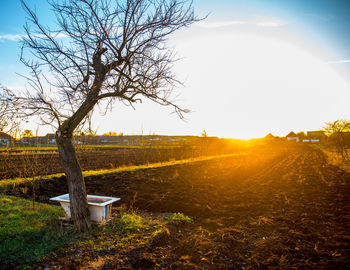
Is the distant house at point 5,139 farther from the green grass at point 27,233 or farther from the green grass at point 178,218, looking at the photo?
the green grass at point 178,218

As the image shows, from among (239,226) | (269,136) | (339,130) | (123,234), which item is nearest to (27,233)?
(123,234)

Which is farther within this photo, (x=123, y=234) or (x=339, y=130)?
(x=339, y=130)

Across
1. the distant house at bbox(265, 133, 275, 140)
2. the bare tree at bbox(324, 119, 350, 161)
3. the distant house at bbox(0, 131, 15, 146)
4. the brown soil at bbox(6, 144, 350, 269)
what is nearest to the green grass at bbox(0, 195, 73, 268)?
the brown soil at bbox(6, 144, 350, 269)

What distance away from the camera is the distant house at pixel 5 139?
545 cm

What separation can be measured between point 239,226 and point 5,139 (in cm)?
603

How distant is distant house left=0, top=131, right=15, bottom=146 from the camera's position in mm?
5449

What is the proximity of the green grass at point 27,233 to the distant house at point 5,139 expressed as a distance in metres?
1.54

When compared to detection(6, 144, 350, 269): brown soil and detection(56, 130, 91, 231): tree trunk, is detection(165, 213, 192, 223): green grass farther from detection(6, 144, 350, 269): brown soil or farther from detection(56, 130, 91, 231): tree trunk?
detection(56, 130, 91, 231): tree trunk

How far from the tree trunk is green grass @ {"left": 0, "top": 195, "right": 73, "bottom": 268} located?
0.25 m

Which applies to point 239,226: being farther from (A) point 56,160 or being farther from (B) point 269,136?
(B) point 269,136

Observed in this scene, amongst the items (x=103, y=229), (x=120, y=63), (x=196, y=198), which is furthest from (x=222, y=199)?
(x=120, y=63)

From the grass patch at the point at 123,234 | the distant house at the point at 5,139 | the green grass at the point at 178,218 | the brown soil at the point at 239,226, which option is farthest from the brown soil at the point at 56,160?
the green grass at the point at 178,218

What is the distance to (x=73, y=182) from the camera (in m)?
3.62

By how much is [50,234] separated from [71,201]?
21.6 inches
